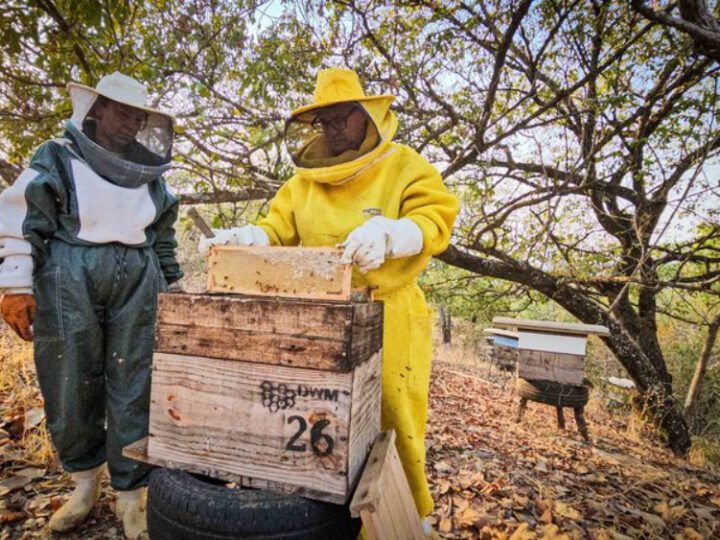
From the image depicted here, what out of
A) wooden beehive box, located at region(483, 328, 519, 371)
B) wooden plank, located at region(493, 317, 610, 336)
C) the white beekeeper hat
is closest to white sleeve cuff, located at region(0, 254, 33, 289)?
the white beekeeper hat

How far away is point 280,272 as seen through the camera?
1.19 m

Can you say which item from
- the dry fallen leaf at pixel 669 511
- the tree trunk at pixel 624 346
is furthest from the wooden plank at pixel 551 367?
the dry fallen leaf at pixel 669 511

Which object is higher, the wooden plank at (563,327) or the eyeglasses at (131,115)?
the eyeglasses at (131,115)

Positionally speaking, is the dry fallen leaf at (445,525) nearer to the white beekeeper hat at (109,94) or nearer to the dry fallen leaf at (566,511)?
the dry fallen leaf at (566,511)

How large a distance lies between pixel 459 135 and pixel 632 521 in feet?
12.4

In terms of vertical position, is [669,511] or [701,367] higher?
[701,367]

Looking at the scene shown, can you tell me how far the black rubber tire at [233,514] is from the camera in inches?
38.4

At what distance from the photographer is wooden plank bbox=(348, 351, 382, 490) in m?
0.98

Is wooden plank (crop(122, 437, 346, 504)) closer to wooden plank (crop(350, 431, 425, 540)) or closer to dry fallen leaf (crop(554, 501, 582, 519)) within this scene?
wooden plank (crop(350, 431, 425, 540))

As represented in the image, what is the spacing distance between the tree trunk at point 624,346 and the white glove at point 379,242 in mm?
4038

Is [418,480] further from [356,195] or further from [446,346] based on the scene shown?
[446,346]

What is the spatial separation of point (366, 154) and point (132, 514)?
200 cm

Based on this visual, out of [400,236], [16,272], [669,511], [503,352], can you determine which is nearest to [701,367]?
[669,511]

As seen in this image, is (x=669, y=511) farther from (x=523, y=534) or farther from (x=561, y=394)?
(x=561, y=394)
